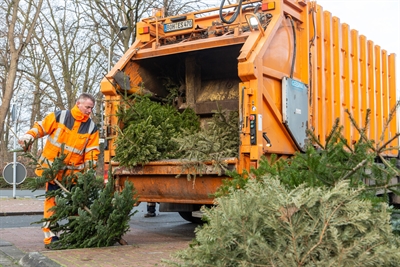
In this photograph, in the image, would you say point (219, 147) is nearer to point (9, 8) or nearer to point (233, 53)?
point (233, 53)

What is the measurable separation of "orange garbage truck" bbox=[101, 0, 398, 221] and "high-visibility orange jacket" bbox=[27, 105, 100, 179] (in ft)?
2.00

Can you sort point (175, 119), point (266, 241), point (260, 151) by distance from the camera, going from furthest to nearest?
point (175, 119)
point (260, 151)
point (266, 241)

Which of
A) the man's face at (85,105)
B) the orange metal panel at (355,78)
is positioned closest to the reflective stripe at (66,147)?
the man's face at (85,105)

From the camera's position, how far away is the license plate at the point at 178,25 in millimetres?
7092

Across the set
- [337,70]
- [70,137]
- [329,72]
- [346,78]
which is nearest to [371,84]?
[346,78]

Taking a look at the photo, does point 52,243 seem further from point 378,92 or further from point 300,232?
point 378,92

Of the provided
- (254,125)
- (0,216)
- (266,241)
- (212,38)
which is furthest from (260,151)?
Answer: (0,216)

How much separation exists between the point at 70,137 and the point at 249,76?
6.50 ft

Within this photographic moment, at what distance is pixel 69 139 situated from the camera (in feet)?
19.1

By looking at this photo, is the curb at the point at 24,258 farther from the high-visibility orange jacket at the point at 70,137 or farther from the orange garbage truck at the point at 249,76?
the orange garbage truck at the point at 249,76

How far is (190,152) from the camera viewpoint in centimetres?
595

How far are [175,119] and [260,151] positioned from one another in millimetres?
1649

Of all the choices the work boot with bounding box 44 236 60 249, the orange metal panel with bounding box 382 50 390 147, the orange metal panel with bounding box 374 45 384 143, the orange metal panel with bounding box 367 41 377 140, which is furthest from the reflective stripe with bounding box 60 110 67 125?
the orange metal panel with bounding box 382 50 390 147

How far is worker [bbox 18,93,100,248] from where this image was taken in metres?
5.66
